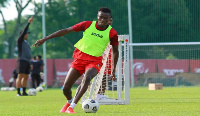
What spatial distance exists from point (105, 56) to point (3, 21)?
3071 cm

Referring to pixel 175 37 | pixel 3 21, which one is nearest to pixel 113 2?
pixel 175 37

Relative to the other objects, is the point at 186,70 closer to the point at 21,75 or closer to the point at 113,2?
the point at 113,2

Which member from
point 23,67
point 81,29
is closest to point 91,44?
point 81,29

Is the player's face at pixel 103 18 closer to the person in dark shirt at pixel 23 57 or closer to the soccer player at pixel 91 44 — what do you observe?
the soccer player at pixel 91 44

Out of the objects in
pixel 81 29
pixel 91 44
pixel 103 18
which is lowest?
pixel 91 44

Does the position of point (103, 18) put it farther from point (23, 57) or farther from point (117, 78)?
point (23, 57)

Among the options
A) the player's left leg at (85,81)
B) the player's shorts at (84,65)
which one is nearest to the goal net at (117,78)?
the player's shorts at (84,65)

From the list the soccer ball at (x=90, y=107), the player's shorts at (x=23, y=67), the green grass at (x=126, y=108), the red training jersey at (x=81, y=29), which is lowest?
the green grass at (x=126, y=108)

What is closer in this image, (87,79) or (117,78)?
(87,79)

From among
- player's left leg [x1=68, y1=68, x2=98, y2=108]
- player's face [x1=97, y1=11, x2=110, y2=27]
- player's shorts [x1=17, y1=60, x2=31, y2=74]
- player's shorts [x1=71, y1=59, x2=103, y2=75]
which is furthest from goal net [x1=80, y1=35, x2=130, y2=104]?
player's shorts [x1=17, y1=60, x2=31, y2=74]

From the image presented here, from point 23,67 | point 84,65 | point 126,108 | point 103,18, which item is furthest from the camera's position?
point 23,67

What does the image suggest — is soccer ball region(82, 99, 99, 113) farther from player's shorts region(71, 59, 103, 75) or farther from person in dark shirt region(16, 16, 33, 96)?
person in dark shirt region(16, 16, 33, 96)

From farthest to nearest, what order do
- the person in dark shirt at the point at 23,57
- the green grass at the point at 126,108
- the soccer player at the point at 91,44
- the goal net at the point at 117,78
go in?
the person in dark shirt at the point at 23,57
the goal net at the point at 117,78
the soccer player at the point at 91,44
the green grass at the point at 126,108

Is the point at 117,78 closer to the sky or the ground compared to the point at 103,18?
closer to the ground
